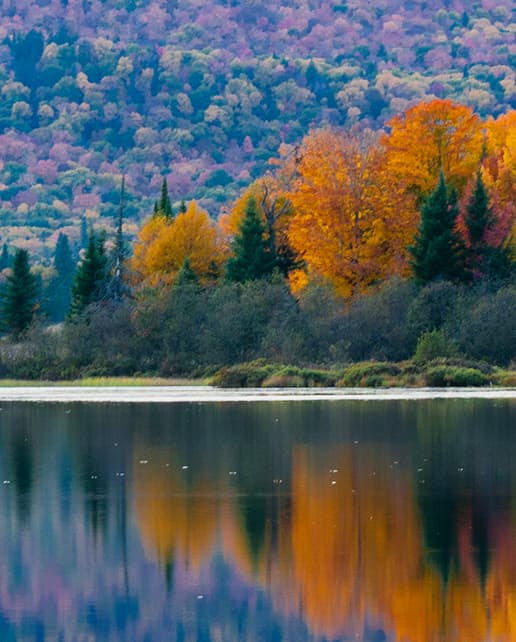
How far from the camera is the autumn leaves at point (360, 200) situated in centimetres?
7544

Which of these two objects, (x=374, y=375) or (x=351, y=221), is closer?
(x=374, y=375)

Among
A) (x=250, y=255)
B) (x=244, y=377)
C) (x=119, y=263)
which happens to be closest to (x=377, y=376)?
(x=244, y=377)

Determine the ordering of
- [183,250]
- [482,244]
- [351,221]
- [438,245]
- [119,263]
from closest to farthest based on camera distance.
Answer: [438,245], [482,244], [351,221], [119,263], [183,250]

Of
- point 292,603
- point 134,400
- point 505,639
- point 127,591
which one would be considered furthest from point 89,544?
point 134,400

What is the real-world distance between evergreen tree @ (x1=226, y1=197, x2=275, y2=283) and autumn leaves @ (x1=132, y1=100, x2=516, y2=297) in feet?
2.57

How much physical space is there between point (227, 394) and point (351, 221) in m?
23.7

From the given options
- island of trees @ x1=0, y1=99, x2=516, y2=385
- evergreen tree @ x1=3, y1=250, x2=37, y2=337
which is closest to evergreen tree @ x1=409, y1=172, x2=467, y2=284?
island of trees @ x1=0, y1=99, x2=516, y2=385

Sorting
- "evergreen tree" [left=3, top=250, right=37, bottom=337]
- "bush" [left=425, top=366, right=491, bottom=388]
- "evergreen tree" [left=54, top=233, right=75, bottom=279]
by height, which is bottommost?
"bush" [left=425, top=366, right=491, bottom=388]

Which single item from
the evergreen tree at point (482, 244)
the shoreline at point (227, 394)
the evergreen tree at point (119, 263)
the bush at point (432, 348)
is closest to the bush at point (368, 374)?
the shoreline at point (227, 394)

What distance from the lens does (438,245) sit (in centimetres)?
6900

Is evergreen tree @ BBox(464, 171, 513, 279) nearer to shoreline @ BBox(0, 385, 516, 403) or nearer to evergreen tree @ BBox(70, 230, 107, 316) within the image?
shoreline @ BBox(0, 385, 516, 403)

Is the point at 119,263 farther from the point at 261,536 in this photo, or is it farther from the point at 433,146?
the point at 261,536

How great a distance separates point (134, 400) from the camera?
168 feet

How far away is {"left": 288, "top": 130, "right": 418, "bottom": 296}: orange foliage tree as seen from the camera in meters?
75.0
